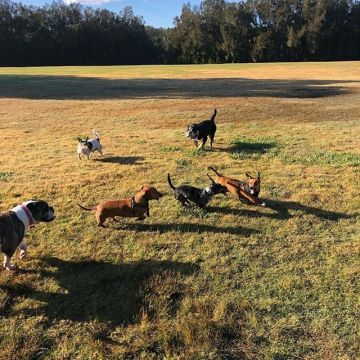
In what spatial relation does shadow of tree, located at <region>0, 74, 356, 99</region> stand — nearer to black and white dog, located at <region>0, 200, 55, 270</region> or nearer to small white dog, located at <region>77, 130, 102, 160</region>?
small white dog, located at <region>77, 130, 102, 160</region>

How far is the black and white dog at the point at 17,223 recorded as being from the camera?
16.4 feet

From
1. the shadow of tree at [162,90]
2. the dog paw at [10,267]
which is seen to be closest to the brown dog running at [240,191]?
the dog paw at [10,267]

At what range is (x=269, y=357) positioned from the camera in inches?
154

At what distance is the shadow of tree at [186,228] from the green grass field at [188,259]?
0.03m

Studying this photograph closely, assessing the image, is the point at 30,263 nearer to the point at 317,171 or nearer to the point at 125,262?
the point at 125,262

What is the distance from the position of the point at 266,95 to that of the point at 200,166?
14.1 meters

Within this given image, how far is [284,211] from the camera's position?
6.97m

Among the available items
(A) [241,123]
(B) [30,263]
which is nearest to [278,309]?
(B) [30,263]

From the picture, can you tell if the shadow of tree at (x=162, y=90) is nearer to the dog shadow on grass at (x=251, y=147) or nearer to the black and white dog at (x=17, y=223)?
the dog shadow on grass at (x=251, y=147)

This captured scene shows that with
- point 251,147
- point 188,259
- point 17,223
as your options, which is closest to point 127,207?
point 188,259

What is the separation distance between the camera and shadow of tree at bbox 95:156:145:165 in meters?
10.0

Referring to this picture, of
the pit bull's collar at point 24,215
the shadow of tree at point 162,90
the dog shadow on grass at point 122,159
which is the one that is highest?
the shadow of tree at point 162,90

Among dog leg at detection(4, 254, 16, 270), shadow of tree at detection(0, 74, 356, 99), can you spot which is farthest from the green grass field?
shadow of tree at detection(0, 74, 356, 99)

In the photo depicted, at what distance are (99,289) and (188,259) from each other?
4.20 ft
